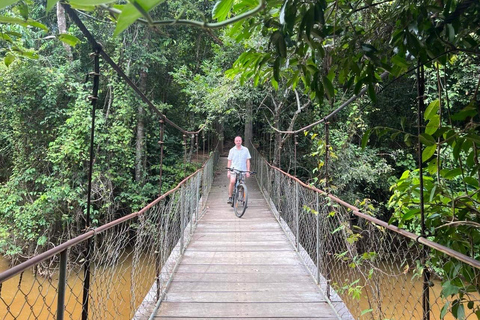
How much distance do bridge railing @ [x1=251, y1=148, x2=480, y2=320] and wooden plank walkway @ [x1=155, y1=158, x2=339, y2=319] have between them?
133 mm

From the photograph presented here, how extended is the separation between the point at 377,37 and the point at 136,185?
6054mm

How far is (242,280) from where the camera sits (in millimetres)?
2094

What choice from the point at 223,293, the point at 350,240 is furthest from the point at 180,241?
the point at 350,240

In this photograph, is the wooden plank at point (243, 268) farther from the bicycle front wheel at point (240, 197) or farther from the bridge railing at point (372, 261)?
the bicycle front wheel at point (240, 197)

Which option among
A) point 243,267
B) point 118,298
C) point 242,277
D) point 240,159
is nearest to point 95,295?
point 240,159

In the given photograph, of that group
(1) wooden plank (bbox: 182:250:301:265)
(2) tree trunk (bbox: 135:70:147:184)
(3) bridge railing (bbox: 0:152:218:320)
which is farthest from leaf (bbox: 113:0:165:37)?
(2) tree trunk (bbox: 135:70:147:184)

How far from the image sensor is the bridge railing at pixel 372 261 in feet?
2.67

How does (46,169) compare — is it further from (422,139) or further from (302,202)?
(422,139)

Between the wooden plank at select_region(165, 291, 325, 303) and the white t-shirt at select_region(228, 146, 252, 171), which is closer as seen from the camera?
the wooden plank at select_region(165, 291, 325, 303)

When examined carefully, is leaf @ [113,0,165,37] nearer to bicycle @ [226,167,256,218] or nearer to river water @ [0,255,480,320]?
river water @ [0,255,480,320]

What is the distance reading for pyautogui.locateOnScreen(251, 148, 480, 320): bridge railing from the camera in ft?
2.67

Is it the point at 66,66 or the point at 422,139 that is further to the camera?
the point at 66,66

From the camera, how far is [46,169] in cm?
591

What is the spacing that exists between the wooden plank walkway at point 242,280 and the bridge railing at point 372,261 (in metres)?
0.13
